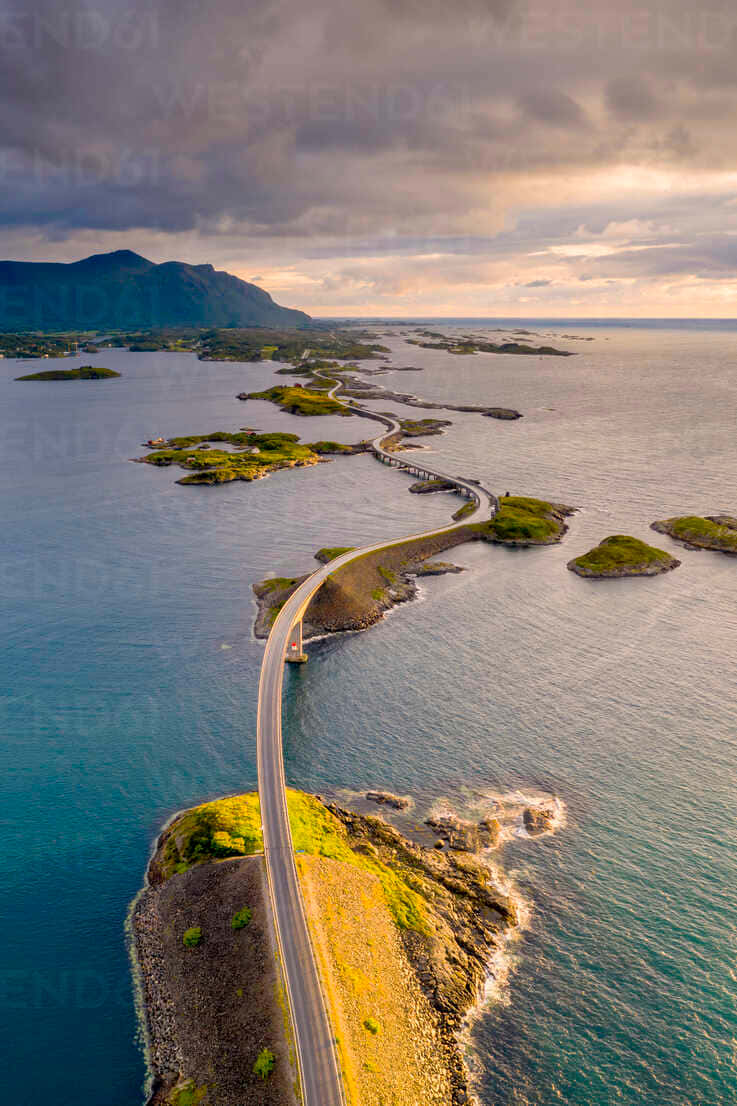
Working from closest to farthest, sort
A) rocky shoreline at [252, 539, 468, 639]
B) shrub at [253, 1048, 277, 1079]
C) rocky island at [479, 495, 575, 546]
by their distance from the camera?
1. shrub at [253, 1048, 277, 1079]
2. rocky shoreline at [252, 539, 468, 639]
3. rocky island at [479, 495, 575, 546]

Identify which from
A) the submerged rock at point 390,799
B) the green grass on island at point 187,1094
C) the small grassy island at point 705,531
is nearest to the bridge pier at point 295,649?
the submerged rock at point 390,799

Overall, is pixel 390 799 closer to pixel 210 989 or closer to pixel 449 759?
pixel 449 759

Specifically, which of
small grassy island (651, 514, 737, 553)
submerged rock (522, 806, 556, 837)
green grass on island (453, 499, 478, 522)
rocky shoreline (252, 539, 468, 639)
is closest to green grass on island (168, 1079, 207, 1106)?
submerged rock (522, 806, 556, 837)

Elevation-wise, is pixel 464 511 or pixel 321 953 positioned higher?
Result: pixel 464 511

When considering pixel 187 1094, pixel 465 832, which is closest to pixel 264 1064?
pixel 187 1094

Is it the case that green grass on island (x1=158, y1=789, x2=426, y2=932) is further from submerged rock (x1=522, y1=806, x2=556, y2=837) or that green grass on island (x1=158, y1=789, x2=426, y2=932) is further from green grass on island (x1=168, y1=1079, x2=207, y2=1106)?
green grass on island (x1=168, y1=1079, x2=207, y2=1106)

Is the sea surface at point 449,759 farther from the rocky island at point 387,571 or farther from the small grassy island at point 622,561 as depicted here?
the rocky island at point 387,571

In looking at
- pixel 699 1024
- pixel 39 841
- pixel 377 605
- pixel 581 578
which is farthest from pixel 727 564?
pixel 39 841

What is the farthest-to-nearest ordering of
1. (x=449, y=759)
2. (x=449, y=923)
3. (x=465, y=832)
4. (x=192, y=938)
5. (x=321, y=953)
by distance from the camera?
(x=449, y=759) → (x=465, y=832) → (x=449, y=923) → (x=192, y=938) → (x=321, y=953)
